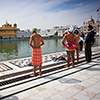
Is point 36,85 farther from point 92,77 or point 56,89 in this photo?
point 92,77

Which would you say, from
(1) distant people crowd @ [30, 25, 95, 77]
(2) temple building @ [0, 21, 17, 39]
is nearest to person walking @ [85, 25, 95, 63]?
(1) distant people crowd @ [30, 25, 95, 77]

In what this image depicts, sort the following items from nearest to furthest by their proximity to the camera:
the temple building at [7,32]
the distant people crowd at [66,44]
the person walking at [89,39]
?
the distant people crowd at [66,44] → the person walking at [89,39] → the temple building at [7,32]

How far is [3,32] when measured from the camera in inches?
2010

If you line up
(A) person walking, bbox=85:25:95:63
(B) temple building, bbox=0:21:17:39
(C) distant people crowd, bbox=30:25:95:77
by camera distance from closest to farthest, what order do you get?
(C) distant people crowd, bbox=30:25:95:77, (A) person walking, bbox=85:25:95:63, (B) temple building, bbox=0:21:17:39

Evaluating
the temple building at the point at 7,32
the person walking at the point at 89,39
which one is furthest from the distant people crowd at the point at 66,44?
the temple building at the point at 7,32

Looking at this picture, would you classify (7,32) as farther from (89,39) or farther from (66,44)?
(66,44)

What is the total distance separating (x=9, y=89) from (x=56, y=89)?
1.13 metres

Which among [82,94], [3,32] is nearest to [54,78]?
[82,94]

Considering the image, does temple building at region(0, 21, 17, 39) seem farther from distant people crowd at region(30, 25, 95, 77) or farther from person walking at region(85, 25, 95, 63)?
distant people crowd at region(30, 25, 95, 77)

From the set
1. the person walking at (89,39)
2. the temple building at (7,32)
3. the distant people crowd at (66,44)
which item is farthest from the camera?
the temple building at (7,32)

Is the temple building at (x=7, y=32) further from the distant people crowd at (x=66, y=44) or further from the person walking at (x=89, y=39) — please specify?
the distant people crowd at (x=66, y=44)

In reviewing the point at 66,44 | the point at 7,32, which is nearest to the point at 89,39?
the point at 66,44

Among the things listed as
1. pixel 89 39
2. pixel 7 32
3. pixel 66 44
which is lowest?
pixel 66 44

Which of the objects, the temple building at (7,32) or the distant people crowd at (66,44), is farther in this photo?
the temple building at (7,32)
